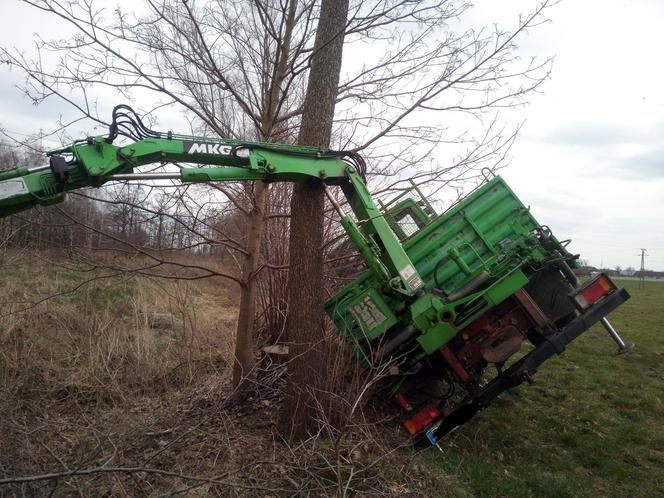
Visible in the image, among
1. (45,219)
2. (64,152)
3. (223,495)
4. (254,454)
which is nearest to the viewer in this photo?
(223,495)

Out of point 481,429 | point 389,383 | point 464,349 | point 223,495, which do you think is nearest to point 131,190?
point 223,495

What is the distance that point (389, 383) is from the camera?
581 cm

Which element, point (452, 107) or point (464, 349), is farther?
point (452, 107)

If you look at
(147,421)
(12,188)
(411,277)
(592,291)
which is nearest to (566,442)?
(592,291)

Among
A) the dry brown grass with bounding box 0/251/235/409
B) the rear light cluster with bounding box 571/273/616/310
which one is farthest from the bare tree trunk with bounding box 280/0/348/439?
the rear light cluster with bounding box 571/273/616/310

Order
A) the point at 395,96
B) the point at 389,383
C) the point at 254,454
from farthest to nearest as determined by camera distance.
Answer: the point at 395,96, the point at 389,383, the point at 254,454

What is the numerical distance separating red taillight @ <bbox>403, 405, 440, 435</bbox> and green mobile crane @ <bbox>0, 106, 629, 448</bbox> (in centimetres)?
1

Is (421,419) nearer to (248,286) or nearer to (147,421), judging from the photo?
(248,286)

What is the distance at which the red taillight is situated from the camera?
5434 mm

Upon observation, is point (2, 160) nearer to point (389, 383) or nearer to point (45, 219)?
point (45, 219)

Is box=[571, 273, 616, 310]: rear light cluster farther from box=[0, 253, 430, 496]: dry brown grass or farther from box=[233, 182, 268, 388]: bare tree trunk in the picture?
box=[233, 182, 268, 388]: bare tree trunk

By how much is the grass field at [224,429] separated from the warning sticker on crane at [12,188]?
1.77 m

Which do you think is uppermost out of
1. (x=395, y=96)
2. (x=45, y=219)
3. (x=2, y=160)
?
(x=2, y=160)

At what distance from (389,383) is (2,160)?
7.67m
